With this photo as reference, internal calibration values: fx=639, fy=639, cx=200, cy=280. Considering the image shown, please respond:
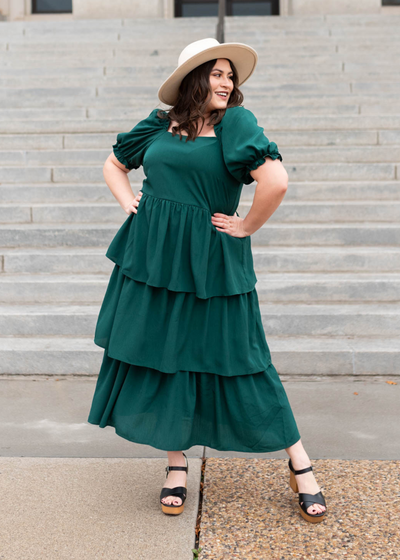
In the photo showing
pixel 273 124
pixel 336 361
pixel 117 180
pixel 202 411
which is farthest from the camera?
pixel 273 124

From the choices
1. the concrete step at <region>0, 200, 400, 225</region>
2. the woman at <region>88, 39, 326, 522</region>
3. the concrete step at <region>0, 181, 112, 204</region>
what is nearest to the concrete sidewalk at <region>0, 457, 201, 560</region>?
the woman at <region>88, 39, 326, 522</region>

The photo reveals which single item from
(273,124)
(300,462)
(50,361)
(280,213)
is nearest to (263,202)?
(300,462)

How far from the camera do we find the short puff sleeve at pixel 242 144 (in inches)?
90.1

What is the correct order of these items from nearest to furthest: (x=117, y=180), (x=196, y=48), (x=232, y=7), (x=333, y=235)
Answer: (x=196, y=48)
(x=117, y=180)
(x=333, y=235)
(x=232, y=7)

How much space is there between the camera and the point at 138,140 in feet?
8.64

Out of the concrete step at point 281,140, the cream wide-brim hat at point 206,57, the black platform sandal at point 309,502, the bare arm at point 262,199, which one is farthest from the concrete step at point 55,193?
the black platform sandal at point 309,502

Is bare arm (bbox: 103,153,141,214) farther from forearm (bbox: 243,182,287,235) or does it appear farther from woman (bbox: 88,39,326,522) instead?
forearm (bbox: 243,182,287,235)

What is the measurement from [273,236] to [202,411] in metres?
3.03

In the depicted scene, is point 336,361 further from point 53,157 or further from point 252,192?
point 53,157

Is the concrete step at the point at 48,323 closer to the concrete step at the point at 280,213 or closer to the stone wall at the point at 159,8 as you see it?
the concrete step at the point at 280,213

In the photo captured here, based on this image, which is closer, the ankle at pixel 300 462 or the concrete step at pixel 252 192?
the ankle at pixel 300 462

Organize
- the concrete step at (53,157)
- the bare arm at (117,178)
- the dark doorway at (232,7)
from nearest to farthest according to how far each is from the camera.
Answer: the bare arm at (117,178)
the concrete step at (53,157)
the dark doorway at (232,7)

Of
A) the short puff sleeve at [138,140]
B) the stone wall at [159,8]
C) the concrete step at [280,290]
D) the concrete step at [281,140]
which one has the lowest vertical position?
the concrete step at [280,290]

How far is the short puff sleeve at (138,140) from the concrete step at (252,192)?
10.0 feet
